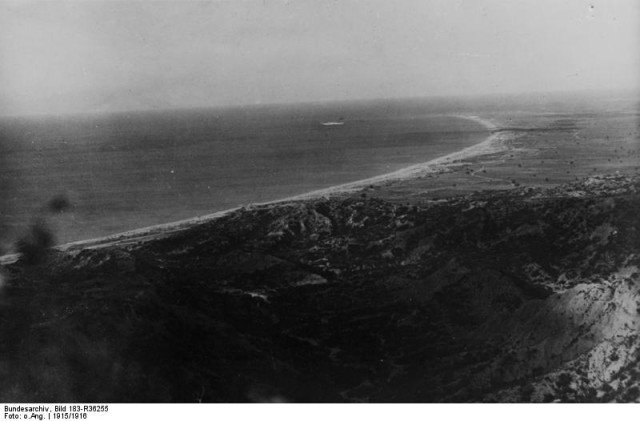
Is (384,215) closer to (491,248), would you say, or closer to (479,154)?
(491,248)

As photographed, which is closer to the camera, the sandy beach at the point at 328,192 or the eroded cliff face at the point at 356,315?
the eroded cliff face at the point at 356,315

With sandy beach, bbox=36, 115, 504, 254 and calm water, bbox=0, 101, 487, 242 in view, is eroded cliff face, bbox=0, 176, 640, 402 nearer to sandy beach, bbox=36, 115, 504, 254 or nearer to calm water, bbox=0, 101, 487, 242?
sandy beach, bbox=36, 115, 504, 254

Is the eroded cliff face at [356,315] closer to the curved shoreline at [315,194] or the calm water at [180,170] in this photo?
the curved shoreline at [315,194]

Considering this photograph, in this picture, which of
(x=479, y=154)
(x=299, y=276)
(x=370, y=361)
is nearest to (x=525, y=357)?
(x=370, y=361)

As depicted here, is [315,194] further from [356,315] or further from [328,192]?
[356,315]
